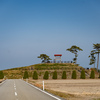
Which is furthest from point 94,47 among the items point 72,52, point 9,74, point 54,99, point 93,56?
point 54,99

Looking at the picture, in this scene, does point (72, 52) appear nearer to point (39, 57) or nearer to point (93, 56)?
point (93, 56)

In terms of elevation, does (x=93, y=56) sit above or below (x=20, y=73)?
above

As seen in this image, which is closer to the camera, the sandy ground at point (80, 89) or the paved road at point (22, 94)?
the paved road at point (22, 94)

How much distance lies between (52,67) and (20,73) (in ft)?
46.0

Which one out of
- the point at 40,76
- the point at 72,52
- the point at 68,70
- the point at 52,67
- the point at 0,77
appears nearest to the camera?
the point at 0,77

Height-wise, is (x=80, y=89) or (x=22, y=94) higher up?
(x=22, y=94)

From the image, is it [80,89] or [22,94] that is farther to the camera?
[80,89]

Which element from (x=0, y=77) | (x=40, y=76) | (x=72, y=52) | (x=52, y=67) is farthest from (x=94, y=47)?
(x=0, y=77)

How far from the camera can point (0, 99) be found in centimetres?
1331

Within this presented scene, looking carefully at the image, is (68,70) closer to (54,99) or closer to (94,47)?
(94,47)

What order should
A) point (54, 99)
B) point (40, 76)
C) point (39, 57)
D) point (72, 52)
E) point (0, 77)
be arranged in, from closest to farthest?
1. point (54, 99)
2. point (0, 77)
3. point (40, 76)
4. point (72, 52)
5. point (39, 57)

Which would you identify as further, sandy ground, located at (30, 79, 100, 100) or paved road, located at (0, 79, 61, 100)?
sandy ground, located at (30, 79, 100, 100)

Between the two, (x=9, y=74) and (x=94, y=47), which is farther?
(x=94, y=47)

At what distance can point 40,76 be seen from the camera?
79188 mm
